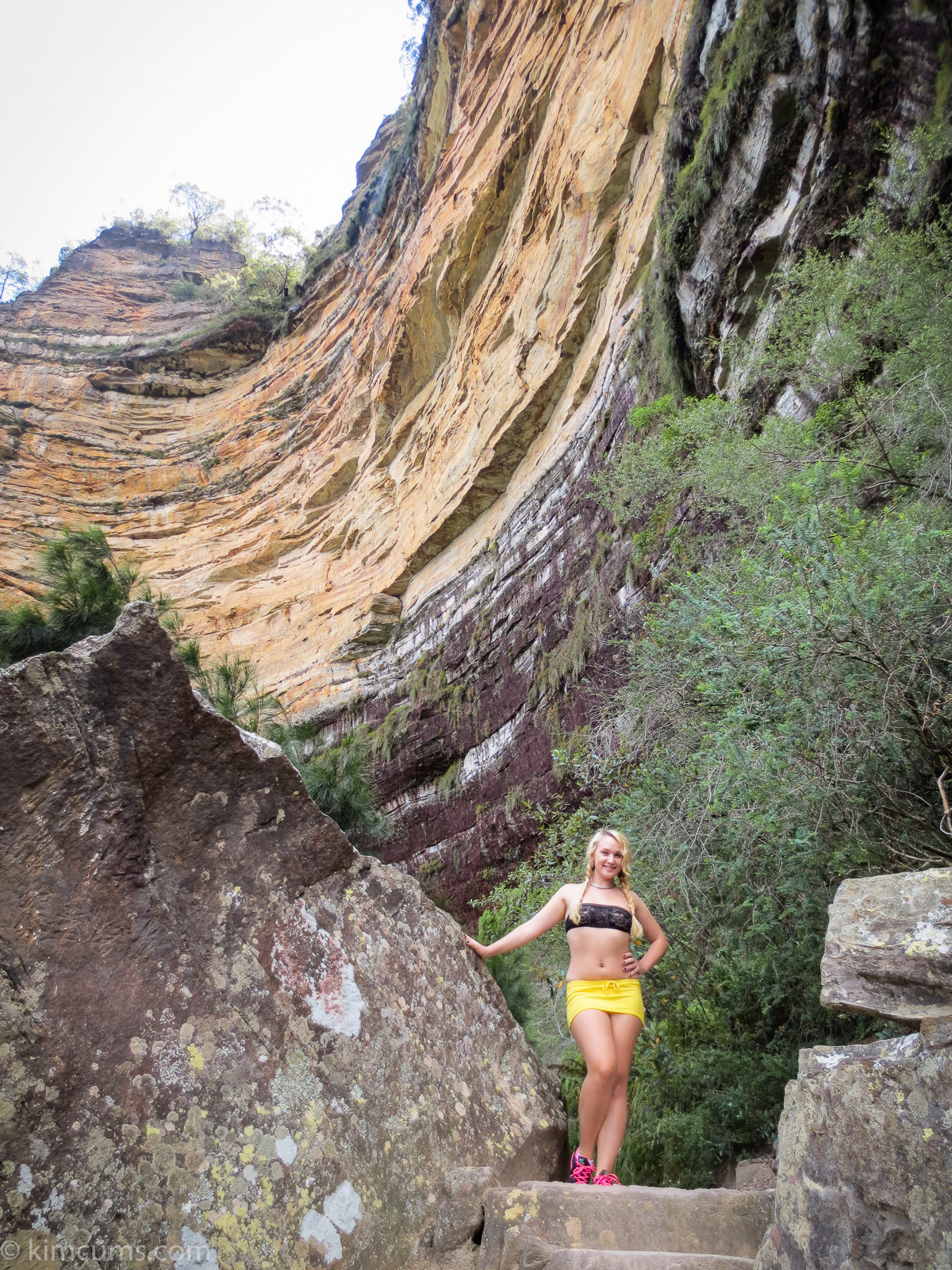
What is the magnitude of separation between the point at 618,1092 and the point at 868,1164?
1.32 metres

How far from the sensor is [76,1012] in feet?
7.25

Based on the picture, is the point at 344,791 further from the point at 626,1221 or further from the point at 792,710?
the point at 626,1221

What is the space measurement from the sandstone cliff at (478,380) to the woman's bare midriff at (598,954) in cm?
605

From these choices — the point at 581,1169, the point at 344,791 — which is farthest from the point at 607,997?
the point at 344,791

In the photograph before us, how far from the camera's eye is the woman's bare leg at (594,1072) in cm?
271

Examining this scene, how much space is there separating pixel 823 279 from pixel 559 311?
29.4 ft

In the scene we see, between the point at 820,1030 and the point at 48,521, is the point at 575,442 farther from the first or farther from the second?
the point at 48,521

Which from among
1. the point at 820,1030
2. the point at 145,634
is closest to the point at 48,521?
the point at 145,634

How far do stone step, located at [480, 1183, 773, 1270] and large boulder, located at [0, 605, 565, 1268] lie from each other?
389 mm

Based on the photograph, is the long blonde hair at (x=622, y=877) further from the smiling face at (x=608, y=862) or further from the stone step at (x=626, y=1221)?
the stone step at (x=626, y=1221)

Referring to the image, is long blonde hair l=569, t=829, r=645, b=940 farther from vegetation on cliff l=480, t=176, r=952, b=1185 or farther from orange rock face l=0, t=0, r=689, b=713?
orange rock face l=0, t=0, r=689, b=713

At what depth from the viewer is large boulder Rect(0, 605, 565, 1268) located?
2057 mm

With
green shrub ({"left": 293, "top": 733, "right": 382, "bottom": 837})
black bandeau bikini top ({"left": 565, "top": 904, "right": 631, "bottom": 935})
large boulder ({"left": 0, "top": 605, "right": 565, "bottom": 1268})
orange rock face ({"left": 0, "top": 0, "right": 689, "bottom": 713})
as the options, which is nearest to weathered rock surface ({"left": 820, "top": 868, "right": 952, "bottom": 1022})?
black bandeau bikini top ({"left": 565, "top": 904, "right": 631, "bottom": 935})

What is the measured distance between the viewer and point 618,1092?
2.74m
